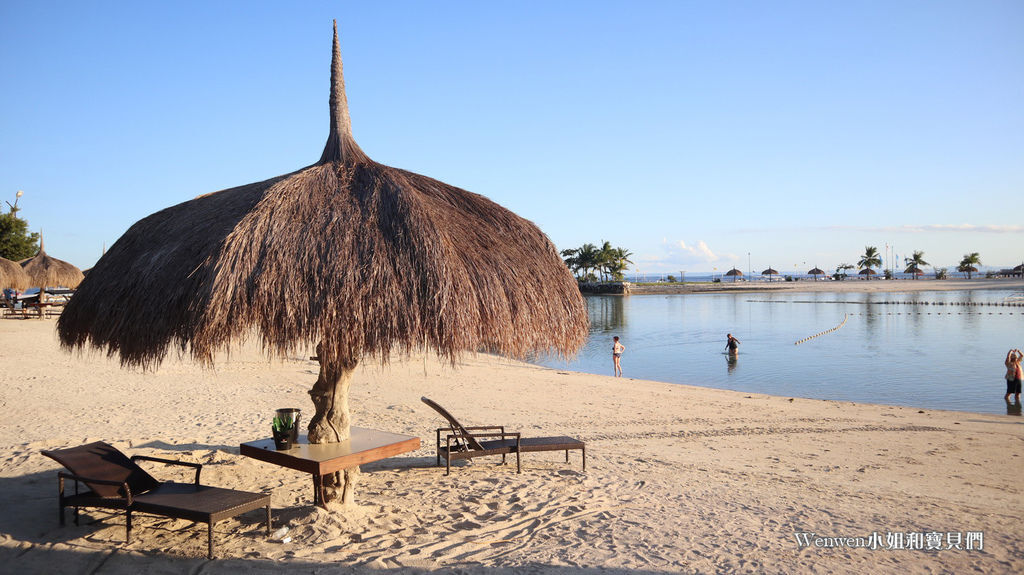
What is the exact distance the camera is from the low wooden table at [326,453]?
4.61 m

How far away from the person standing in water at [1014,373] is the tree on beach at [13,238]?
4319cm

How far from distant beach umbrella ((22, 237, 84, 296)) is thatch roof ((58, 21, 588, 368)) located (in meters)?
23.7

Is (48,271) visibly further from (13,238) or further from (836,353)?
(836,353)

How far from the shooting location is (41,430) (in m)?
7.85

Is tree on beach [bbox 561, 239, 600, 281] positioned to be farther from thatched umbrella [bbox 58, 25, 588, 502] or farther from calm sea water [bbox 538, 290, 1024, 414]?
thatched umbrella [bbox 58, 25, 588, 502]

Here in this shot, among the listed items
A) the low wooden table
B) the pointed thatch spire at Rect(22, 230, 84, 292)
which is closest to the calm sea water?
the low wooden table

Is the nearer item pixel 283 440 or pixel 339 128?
pixel 283 440

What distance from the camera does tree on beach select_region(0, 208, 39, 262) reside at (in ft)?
110

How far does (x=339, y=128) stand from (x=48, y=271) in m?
24.9

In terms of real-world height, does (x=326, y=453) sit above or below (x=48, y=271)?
below

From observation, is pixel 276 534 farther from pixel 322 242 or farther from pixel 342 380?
→ pixel 322 242

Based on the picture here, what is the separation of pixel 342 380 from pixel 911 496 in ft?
19.2

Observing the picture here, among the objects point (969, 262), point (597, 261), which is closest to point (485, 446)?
point (597, 261)

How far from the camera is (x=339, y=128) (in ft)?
18.1
